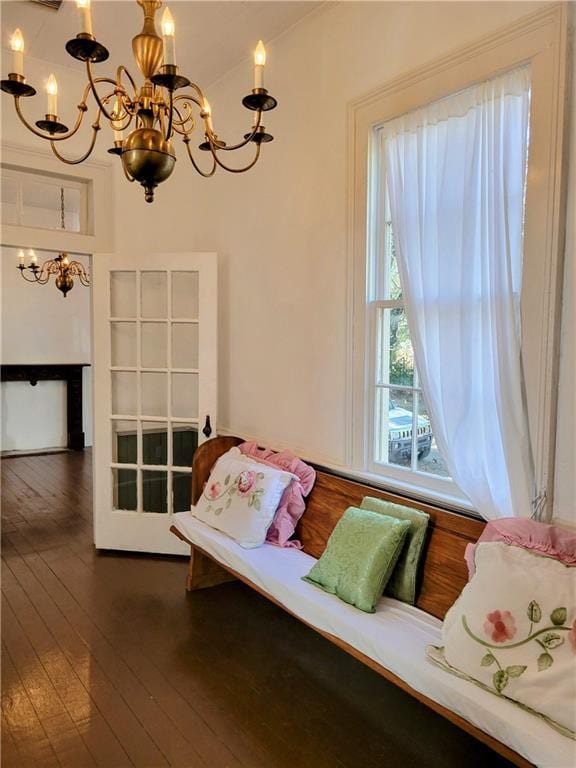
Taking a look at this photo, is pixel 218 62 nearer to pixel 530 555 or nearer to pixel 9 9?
pixel 9 9

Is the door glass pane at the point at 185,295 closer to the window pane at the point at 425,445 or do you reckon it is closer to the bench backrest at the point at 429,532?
the bench backrest at the point at 429,532

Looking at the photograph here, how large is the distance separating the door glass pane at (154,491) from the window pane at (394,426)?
1.75 metres

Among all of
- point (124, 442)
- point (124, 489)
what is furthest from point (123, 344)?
point (124, 489)

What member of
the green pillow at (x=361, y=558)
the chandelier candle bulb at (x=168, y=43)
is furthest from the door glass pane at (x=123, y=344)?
the chandelier candle bulb at (x=168, y=43)

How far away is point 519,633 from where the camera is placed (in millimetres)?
1512

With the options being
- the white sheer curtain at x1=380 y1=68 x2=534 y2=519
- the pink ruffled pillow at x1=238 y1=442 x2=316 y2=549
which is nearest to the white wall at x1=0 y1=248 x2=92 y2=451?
the pink ruffled pillow at x1=238 y1=442 x2=316 y2=549

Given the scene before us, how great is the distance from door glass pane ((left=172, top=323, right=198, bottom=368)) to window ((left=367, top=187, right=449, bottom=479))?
1431 millimetres

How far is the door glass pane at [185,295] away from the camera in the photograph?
3.58 meters

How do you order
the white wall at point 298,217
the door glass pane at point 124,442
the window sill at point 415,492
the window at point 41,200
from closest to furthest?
the window sill at point 415,492, the white wall at point 298,217, the window at point 41,200, the door glass pane at point 124,442

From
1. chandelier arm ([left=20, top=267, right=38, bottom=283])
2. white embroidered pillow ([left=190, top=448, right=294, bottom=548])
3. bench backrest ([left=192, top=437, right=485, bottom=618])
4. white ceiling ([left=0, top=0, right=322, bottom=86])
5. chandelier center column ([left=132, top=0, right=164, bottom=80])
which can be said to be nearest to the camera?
chandelier center column ([left=132, top=0, right=164, bottom=80])

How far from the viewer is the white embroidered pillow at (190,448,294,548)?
8.71ft

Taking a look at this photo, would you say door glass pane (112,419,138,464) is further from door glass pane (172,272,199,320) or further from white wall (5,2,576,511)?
door glass pane (172,272,199,320)

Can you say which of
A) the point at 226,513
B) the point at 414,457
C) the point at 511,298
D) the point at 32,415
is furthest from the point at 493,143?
the point at 32,415

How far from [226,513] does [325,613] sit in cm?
94
